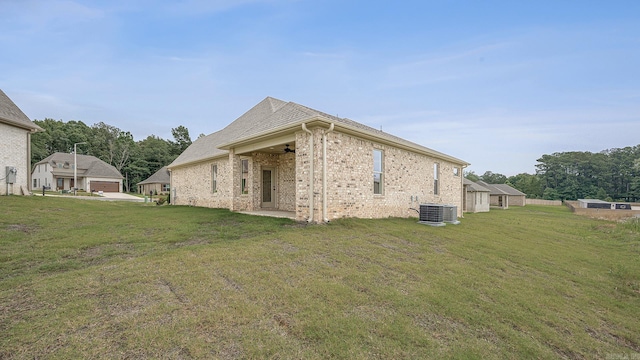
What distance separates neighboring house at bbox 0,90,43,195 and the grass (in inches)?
344

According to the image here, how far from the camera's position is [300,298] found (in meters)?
3.51

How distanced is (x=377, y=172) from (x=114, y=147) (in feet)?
190

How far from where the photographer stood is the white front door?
12.9 m

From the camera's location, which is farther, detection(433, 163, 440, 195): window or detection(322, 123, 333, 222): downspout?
detection(433, 163, 440, 195): window

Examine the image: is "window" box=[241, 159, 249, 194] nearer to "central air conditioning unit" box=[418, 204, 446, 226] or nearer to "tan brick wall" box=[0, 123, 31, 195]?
"central air conditioning unit" box=[418, 204, 446, 226]

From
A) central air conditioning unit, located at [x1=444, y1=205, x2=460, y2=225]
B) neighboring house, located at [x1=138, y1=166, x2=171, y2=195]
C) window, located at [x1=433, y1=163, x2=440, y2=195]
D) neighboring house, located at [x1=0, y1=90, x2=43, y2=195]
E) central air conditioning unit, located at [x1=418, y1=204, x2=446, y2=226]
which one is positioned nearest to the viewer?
central air conditioning unit, located at [x1=418, y1=204, x2=446, y2=226]

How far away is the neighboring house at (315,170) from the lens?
8.42m

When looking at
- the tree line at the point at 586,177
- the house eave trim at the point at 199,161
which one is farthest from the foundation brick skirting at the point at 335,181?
the tree line at the point at 586,177

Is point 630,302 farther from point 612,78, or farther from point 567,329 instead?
point 612,78

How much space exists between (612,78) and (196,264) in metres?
20.3

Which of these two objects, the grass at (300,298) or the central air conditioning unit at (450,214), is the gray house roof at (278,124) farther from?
the grass at (300,298)

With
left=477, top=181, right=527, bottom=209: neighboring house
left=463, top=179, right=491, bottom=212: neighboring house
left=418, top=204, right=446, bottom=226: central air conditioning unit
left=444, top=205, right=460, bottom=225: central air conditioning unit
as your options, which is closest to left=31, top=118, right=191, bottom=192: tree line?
left=463, top=179, right=491, bottom=212: neighboring house

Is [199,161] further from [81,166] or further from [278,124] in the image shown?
[81,166]

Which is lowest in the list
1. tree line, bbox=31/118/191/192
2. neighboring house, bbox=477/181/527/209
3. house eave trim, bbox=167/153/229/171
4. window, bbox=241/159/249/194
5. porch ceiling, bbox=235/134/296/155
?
neighboring house, bbox=477/181/527/209
